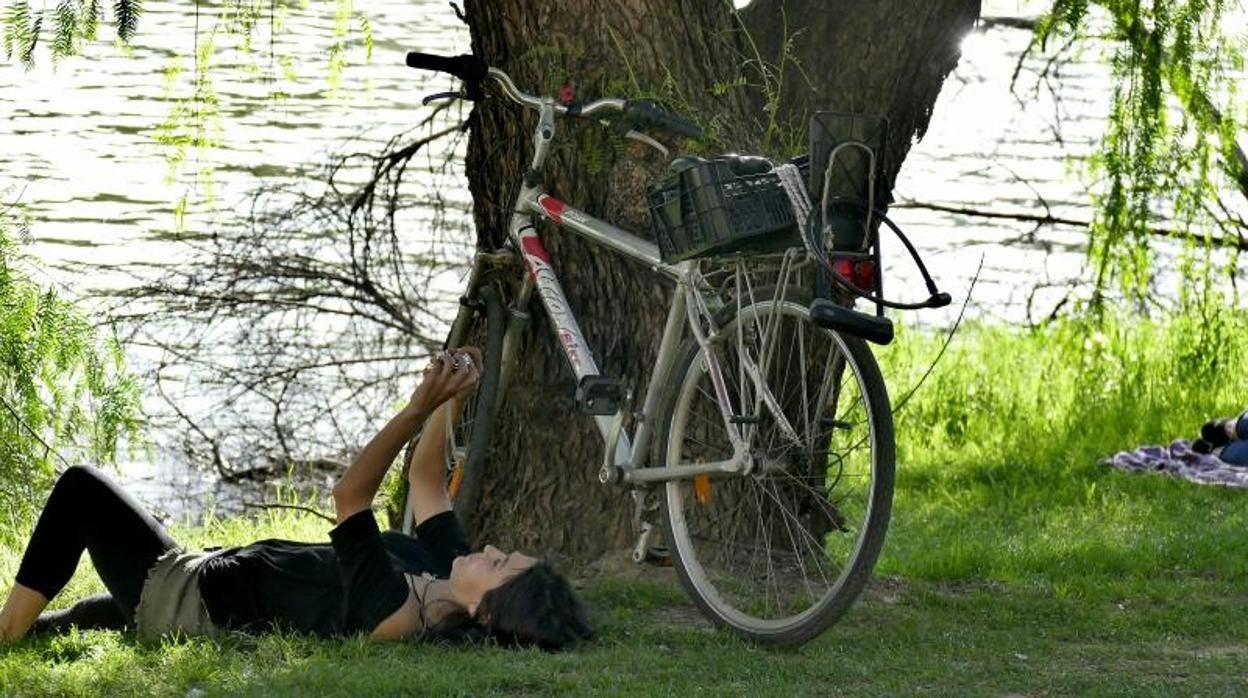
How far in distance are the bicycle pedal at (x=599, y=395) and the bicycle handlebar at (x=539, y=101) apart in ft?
2.16

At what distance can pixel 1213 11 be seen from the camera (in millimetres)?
6832

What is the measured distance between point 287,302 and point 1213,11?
3.35 meters

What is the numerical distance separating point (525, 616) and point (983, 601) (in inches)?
55.5

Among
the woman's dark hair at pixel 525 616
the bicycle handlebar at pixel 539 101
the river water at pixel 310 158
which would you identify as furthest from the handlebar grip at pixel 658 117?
the river water at pixel 310 158

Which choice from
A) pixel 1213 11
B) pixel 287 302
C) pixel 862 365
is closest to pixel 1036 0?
pixel 1213 11

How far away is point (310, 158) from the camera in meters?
11.3

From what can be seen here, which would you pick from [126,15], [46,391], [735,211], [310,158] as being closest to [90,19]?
[126,15]

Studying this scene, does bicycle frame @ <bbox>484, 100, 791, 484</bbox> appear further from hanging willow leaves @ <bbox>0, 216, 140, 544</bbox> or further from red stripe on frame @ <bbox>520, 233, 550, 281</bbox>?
hanging willow leaves @ <bbox>0, 216, 140, 544</bbox>

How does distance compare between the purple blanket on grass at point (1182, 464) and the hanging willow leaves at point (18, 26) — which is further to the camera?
the purple blanket on grass at point (1182, 464)

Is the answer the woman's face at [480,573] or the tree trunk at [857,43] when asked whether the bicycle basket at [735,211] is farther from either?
the tree trunk at [857,43]

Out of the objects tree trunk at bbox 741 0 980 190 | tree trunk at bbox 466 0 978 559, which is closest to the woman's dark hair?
tree trunk at bbox 466 0 978 559

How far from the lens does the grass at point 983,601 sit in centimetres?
467

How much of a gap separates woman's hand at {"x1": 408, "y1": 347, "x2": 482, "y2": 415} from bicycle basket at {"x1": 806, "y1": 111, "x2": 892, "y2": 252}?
87 cm

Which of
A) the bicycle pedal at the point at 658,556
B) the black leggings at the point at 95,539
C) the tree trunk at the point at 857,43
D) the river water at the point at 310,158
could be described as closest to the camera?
the black leggings at the point at 95,539
